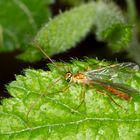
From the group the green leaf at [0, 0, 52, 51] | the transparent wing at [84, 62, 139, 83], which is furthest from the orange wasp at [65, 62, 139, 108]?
the green leaf at [0, 0, 52, 51]

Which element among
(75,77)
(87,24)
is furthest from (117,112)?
(87,24)

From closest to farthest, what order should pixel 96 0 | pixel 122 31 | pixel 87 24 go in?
pixel 122 31, pixel 87 24, pixel 96 0

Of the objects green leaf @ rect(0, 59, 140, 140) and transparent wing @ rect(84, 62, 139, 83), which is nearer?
green leaf @ rect(0, 59, 140, 140)

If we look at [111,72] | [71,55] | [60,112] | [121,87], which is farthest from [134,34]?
[60,112]

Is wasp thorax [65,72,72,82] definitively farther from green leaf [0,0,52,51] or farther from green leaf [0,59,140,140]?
green leaf [0,0,52,51]

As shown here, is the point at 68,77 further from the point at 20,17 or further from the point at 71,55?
the point at 20,17

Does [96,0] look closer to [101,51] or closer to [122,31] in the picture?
[101,51]
